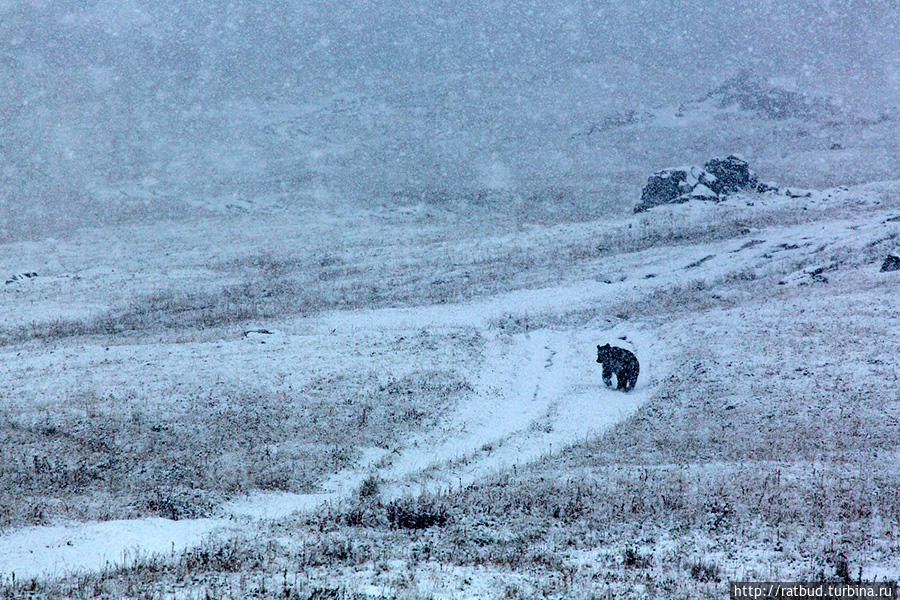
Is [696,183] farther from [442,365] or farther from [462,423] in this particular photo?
[462,423]

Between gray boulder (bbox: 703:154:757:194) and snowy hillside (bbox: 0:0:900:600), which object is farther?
gray boulder (bbox: 703:154:757:194)

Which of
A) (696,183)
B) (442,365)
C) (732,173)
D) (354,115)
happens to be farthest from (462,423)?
(354,115)

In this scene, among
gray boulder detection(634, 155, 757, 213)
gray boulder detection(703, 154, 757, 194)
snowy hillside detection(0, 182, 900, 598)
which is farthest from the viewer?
gray boulder detection(703, 154, 757, 194)

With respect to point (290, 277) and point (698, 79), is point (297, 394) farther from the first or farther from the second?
point (698, 79)

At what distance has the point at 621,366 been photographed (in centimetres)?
2342

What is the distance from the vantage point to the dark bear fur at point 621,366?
2325cm

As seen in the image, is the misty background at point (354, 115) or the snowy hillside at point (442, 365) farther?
the misty background at point (354, 115)

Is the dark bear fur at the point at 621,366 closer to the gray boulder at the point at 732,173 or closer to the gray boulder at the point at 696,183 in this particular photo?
the gray boulder at the point at 696,183

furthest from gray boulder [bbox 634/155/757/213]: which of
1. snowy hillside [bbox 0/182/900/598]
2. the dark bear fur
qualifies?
the dark bear fur

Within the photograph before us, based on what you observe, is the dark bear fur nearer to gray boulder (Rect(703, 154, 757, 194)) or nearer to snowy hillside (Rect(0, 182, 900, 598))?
snowy hillside (Rect(0, 182, 900, 598))

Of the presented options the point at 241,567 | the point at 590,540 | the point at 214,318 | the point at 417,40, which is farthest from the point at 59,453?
the point at 417,40

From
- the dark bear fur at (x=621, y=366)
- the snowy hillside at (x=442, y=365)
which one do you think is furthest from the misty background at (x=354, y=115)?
the dark bear fur at (x=621, y=366)

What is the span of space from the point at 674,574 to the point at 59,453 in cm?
1489

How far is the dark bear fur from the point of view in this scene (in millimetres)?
23250
